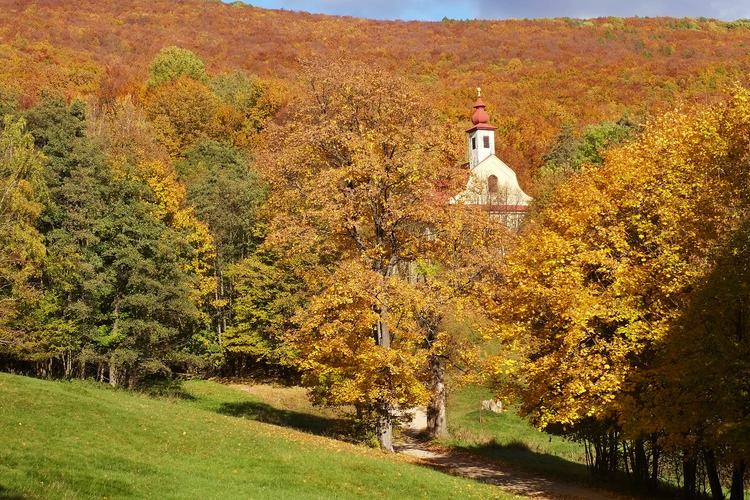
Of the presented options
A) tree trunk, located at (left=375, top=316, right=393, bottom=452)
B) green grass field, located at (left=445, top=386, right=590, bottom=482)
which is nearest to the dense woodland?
tree trunk, located at (left=375, top=316, right=393, bottom=452)

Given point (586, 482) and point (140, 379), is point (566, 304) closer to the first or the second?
point (586, 482)

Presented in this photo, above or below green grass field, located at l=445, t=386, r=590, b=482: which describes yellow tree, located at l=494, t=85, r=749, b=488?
above

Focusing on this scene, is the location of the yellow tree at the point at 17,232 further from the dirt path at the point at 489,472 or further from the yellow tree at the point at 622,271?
the yellow tree at the point at 622,271

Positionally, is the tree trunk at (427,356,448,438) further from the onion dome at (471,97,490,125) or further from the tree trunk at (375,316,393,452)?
the onion dome at (471,97,490,125)

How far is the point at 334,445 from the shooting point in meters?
22.9

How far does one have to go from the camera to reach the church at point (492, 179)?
194 feet

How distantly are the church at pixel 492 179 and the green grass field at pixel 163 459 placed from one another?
30552mm

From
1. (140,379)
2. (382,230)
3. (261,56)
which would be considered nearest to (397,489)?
(382,230)

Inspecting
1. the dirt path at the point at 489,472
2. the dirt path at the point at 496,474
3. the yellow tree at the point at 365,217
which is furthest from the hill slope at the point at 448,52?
the dirt path at the point at 496,474

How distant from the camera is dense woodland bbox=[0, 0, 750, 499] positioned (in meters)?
18.5

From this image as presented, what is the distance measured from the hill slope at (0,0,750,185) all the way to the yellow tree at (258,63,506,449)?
181 ft

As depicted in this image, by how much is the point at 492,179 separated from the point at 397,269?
150 ft

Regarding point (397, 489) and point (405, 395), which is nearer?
point (397, 489)

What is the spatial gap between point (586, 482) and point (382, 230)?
1158cm
